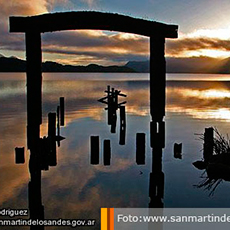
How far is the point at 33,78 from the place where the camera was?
925cm

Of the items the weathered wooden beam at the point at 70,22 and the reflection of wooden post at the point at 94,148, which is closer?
the weathered wooden beam at the point at 70,22

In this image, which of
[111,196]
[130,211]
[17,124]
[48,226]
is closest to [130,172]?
[111,196]

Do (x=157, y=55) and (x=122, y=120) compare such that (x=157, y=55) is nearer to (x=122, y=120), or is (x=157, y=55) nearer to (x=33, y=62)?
(x=33, y=62)

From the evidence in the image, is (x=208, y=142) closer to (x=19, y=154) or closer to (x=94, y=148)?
(x=94, y=148)

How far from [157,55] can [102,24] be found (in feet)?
6.18

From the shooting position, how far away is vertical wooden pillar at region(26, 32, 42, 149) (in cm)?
903

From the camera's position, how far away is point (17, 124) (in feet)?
92.6

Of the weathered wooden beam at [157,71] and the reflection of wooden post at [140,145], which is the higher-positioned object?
the weathered wooden beam at [157,71]

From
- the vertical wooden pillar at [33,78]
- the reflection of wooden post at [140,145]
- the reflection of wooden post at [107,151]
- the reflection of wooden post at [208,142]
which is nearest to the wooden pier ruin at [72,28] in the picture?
the vertical wooden pillar at [33,78]

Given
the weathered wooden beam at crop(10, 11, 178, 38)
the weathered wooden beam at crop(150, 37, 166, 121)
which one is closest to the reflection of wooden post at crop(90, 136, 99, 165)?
the weathered wooden beam at crop(150, 37, 166, 121)

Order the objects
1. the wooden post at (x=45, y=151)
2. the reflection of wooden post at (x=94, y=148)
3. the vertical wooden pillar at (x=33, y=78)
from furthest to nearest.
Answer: the reflection of wooden post at (x=94, y=148)
the wooden post at (x=45, y=151)
the vertical wooden pillar at (x=33, y=78)

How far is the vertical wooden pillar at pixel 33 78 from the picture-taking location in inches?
356

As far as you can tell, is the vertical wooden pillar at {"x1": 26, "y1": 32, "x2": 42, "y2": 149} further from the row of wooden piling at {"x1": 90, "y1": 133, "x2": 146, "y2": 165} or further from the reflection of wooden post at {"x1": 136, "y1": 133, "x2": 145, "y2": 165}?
the reflection of wooden post at {"x1": 136, "y1": 133, "x2": 145, "y2": 165}

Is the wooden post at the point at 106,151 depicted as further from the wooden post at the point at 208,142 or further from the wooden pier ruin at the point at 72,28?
the wooden post at the point at 208,142
